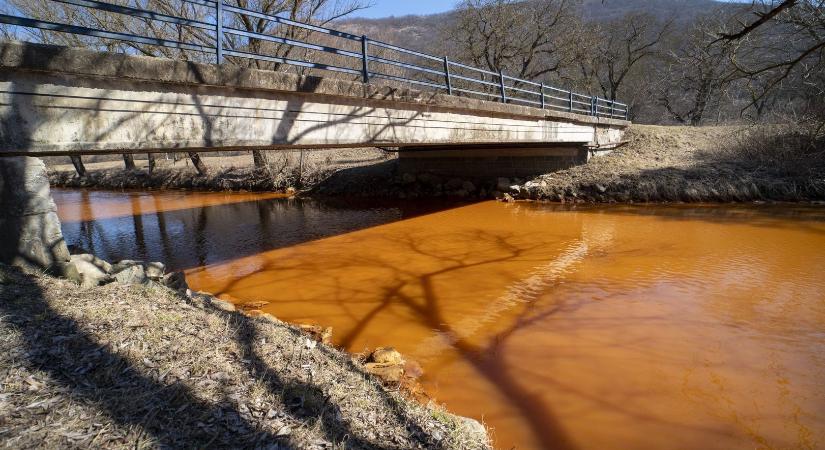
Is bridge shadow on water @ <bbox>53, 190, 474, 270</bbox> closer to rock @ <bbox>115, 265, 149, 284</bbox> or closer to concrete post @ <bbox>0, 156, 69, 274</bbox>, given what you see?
rock @ <bbox>115, 265, 149, 284</bbox>

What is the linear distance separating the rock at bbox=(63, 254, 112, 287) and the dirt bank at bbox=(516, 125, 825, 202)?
13.5 m

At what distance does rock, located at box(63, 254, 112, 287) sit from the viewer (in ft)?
13.3

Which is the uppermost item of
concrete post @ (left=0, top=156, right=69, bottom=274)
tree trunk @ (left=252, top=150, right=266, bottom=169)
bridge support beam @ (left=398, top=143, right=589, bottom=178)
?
tree trunk @ (left=252, top=150, right=266, bottom=169)

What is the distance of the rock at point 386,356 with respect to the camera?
425 centimetres

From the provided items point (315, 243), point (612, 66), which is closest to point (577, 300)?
point (315, 243)

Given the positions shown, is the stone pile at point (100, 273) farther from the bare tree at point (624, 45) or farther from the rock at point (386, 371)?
the bare tree at point (624, 45)

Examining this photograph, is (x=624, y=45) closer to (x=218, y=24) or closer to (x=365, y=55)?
(x=365, y=55)

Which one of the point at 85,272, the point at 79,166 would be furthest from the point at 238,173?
the point at 85,272

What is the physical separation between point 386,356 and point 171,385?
A: 214cm

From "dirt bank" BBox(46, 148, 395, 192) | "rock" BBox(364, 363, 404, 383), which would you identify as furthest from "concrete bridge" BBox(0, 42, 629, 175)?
"dirt bank" BBox(46, 148, 395, 192)

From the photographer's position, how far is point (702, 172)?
13.7 metres

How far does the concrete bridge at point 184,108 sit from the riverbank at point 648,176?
7.03 meters

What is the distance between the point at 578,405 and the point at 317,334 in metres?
2.80

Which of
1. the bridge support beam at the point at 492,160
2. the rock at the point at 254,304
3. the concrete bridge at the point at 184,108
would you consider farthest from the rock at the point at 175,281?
the bridge support beam at the point at 492,160
